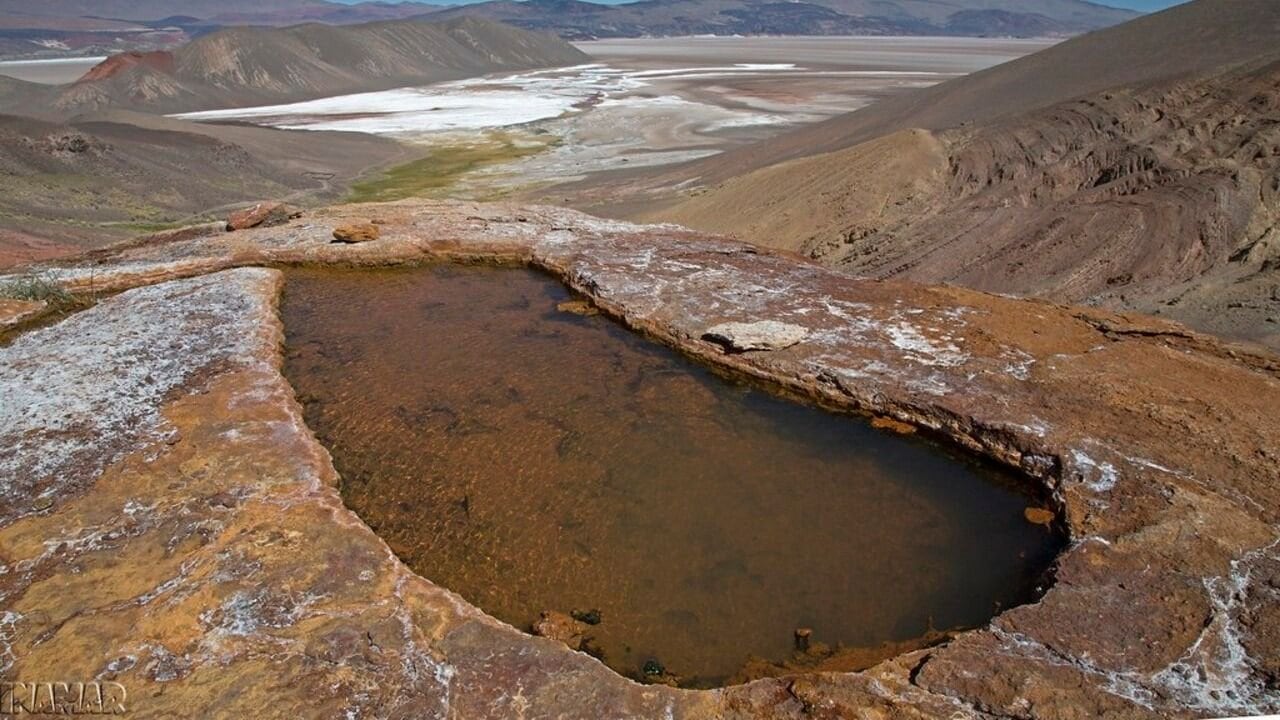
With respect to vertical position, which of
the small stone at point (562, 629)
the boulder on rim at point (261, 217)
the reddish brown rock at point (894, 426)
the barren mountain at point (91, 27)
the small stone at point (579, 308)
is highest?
the barren mountain at point (91, 27)

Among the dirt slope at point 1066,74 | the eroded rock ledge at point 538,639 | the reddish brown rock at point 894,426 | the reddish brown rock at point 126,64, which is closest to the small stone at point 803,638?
the eroded rock ledge at point 538,639

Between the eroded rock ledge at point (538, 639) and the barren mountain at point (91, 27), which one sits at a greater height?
the barren mountain at point (91, 27)

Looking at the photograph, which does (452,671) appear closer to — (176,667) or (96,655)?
(176,667)

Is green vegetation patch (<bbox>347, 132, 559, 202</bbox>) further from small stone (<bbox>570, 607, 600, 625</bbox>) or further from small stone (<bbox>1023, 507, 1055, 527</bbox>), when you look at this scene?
small stone (<bbox>1023, 507, 1055, 527</bbox>)

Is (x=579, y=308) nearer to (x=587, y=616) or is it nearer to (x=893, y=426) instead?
(x=893, y=426)

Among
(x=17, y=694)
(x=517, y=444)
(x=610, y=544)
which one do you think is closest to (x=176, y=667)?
(x=17, y=694)

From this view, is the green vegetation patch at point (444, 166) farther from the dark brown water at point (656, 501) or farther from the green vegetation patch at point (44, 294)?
the dark brown water at point (656, 501)

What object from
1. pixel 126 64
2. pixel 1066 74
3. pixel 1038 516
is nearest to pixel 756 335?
pixel 1038 516
